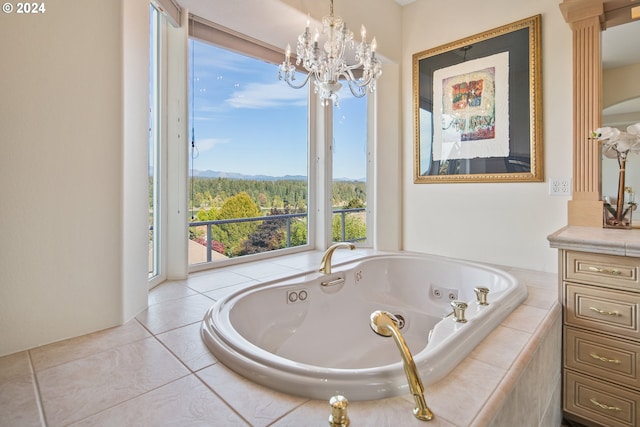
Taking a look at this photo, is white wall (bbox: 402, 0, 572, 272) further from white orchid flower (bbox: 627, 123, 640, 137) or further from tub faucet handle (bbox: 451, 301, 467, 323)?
tub faucet handle (bbox: 451, 301, 467, 323)

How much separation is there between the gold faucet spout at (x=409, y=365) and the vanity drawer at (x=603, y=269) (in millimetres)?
1182

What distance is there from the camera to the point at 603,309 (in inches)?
56.2

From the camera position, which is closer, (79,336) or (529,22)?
(79,336)

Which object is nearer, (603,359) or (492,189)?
(603,359)

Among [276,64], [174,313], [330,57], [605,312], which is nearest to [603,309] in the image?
[605,312]

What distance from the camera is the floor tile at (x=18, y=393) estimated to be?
76 cm

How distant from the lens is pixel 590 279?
4.78 feet

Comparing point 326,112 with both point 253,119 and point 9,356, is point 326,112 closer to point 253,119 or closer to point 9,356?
point 253,119

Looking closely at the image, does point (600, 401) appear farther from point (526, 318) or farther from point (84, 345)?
point (84, 345)

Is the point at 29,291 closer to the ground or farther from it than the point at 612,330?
farther from it

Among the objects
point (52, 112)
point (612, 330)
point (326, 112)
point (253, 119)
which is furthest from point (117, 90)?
point (612, 330)

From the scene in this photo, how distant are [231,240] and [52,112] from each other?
1529mm

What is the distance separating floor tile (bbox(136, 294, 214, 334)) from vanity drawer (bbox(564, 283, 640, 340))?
1.73 meters

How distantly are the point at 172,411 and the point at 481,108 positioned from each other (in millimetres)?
2507
